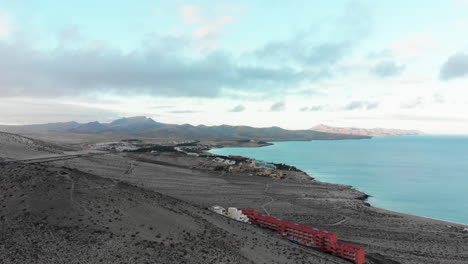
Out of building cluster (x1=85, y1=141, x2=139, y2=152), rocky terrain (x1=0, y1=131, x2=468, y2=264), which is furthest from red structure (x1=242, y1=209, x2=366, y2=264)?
building cluster (x1=85, y1=141, x2=139, y2=152)

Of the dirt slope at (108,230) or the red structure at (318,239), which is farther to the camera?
the red structure at (318,239)

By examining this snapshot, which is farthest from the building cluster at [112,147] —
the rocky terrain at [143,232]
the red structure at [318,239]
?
the red structure at [318,239]

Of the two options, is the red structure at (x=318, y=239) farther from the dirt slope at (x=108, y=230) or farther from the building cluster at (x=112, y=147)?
the building cluster at (x=112, y=147)

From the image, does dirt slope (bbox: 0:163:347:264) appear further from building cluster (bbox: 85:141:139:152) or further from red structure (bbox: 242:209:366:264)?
building cluster (bbox: 85:141:139:152)

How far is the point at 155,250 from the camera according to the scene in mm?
12438

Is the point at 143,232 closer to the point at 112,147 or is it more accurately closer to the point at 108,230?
the point at 108,230

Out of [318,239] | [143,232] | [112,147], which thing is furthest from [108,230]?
[112,147]

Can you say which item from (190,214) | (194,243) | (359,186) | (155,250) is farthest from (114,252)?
(359,186)

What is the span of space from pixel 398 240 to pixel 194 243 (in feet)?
52.0

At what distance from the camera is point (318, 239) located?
1653 centimetres

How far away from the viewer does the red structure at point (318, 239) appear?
49.5 feet

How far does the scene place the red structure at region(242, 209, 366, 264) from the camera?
15.1 m

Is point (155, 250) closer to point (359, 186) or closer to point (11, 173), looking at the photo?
point (11, 173)

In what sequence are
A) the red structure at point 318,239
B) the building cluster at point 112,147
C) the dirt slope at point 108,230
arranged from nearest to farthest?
the dirt slope at point 108,230
the red structure at point 318,239
the building cluster at point 112,147
